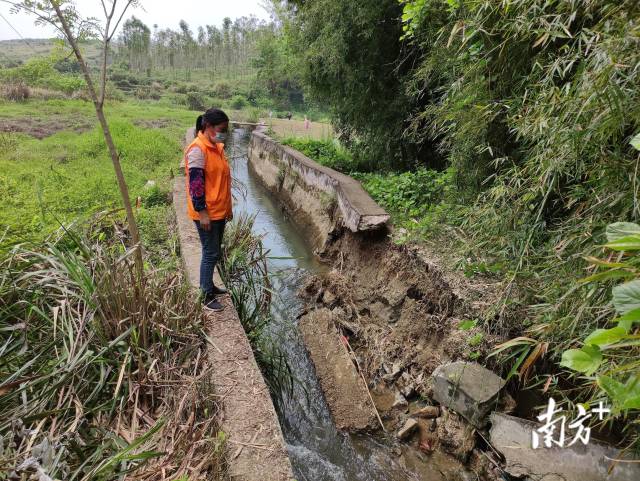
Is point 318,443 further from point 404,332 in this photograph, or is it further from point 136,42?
point 136,42

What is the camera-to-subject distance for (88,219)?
4.39m

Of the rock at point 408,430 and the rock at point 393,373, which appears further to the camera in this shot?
the rock at point 393,373

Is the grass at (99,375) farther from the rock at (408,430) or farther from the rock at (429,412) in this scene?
the rock at (429,412)

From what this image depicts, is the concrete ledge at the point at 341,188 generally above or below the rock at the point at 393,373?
above

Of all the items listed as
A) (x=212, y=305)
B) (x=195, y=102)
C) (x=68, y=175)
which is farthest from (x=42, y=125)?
(x=195, y=102)

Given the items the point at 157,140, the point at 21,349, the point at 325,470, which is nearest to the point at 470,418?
the point at 325,470

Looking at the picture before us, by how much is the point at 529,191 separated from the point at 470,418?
5.94ft

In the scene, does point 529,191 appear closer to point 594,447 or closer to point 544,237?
point 544,237

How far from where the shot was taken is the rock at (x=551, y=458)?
2268 millimetres

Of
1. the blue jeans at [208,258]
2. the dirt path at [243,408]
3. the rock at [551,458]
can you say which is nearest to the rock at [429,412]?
the rock at [551,458]

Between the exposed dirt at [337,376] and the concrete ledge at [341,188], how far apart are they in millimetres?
1420

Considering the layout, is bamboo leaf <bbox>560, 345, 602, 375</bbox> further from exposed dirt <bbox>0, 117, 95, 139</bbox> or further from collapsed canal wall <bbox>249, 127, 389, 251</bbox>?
exposed dirt <bbox>0, 117, 95, 139</bbox>

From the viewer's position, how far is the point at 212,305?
11.0 feet

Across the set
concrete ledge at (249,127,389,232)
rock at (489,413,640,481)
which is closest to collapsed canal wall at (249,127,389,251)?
concrete ledge at (249,127,389,232)
